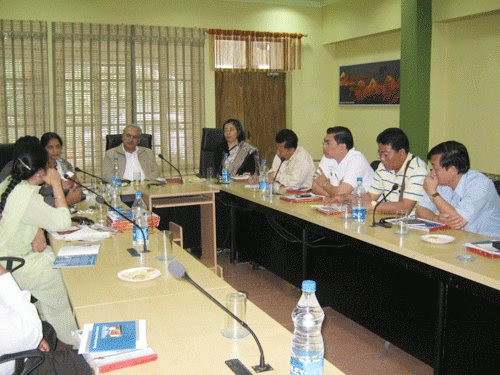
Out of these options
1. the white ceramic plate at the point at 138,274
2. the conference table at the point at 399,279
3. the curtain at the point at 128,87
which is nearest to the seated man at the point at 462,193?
the conference table at the point at 399,279

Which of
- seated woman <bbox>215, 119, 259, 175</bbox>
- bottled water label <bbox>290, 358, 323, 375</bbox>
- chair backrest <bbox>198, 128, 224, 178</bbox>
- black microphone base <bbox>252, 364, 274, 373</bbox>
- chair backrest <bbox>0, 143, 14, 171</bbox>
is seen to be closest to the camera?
bottled water label <bbox>290, 358, 323, 375</bbox>

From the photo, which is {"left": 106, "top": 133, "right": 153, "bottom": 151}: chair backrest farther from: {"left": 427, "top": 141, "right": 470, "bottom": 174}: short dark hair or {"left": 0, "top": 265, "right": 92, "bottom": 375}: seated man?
{"left": 0, "top": 265, "right": 92, "bottom": 375}: seated man

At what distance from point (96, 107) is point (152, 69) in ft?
3.03

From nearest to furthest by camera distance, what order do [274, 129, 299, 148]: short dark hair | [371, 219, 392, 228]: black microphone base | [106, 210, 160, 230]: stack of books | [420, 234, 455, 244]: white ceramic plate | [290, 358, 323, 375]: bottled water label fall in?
[290, 358, 323, 375]: bottled water label → [420, 234, 455, 244]: white ceramic plate → [371, 219, 392, 228]: black microphone base → [106, 210, 160, 230]: stack of books → [274, 129, 299, 148]: short dark hair

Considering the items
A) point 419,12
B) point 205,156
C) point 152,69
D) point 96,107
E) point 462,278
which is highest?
point 419,12

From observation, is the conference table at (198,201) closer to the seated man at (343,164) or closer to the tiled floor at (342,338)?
the tiled floor at (342,338)

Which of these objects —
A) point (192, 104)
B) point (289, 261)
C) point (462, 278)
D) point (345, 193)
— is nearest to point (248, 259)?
point (289, 261)

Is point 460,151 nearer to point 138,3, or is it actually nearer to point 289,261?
point 289,261

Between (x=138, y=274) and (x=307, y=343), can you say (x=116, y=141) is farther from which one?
(x=307, y=343)

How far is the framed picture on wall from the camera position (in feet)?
22.6

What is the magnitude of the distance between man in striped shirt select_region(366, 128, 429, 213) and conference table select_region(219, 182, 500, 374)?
0.69ft

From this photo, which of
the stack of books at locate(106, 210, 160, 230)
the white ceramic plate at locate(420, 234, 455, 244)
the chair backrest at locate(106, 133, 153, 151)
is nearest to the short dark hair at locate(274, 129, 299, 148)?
the chair backrest at locate(106, 133, 153, 151)

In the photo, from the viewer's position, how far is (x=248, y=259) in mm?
4836

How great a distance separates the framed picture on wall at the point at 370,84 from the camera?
6891 millimetres
